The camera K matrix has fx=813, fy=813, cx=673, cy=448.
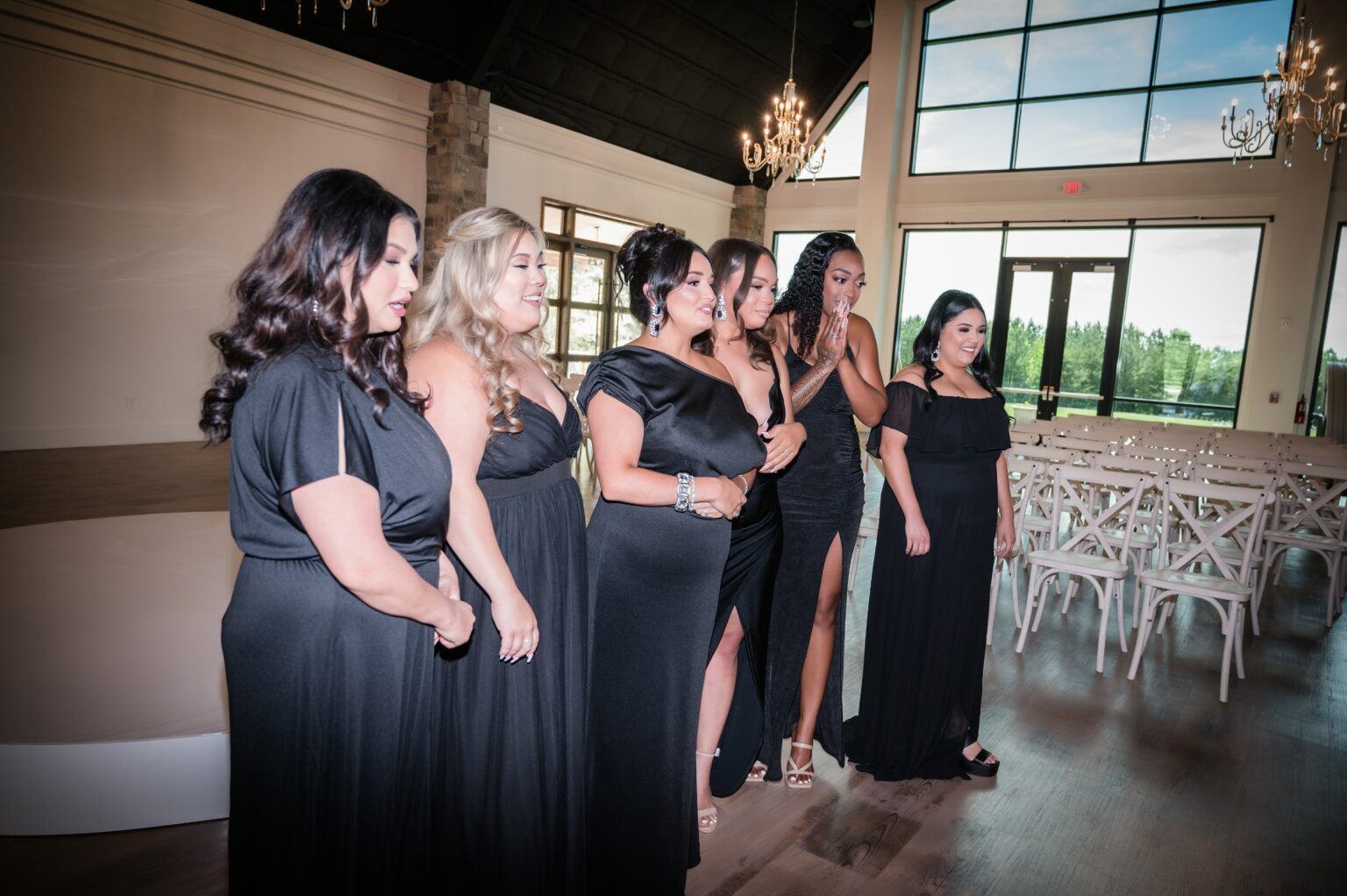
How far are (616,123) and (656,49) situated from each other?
49.6 inches

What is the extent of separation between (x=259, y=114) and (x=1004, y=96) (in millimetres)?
10946

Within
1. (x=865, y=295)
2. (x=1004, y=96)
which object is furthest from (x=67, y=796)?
(x=1004, y=96)

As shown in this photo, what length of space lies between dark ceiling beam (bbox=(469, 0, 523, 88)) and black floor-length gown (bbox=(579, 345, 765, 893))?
9133 mm

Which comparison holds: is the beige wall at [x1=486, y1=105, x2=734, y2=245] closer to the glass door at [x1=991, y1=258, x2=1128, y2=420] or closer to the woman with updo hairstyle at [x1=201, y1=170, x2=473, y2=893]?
the glass door at [x1=991, y1=258, x2=1128, y2=420]

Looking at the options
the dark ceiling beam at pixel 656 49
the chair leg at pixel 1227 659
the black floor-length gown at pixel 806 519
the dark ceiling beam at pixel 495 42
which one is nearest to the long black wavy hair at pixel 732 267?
the black floor-length gown at pixel 806 519

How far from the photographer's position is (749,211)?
1554 cm

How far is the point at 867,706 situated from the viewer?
10.1ft

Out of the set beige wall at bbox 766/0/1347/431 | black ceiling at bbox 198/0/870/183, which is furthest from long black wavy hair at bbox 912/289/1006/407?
beige wall at bbox 766/0/1347/431

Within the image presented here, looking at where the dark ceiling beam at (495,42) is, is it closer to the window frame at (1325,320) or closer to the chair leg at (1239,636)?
the chair leg at (1239,636)

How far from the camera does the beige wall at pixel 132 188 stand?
726 centimetres

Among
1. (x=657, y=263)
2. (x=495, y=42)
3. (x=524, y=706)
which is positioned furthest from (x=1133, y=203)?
(x=524, y=706)

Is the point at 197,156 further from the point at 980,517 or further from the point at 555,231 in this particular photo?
the point at 980,517

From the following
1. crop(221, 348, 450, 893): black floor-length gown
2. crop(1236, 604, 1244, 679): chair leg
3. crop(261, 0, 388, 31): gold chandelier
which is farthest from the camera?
crop(261, 0, 388, 31): gold chandelier

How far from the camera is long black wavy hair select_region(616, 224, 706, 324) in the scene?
205 centimetres
